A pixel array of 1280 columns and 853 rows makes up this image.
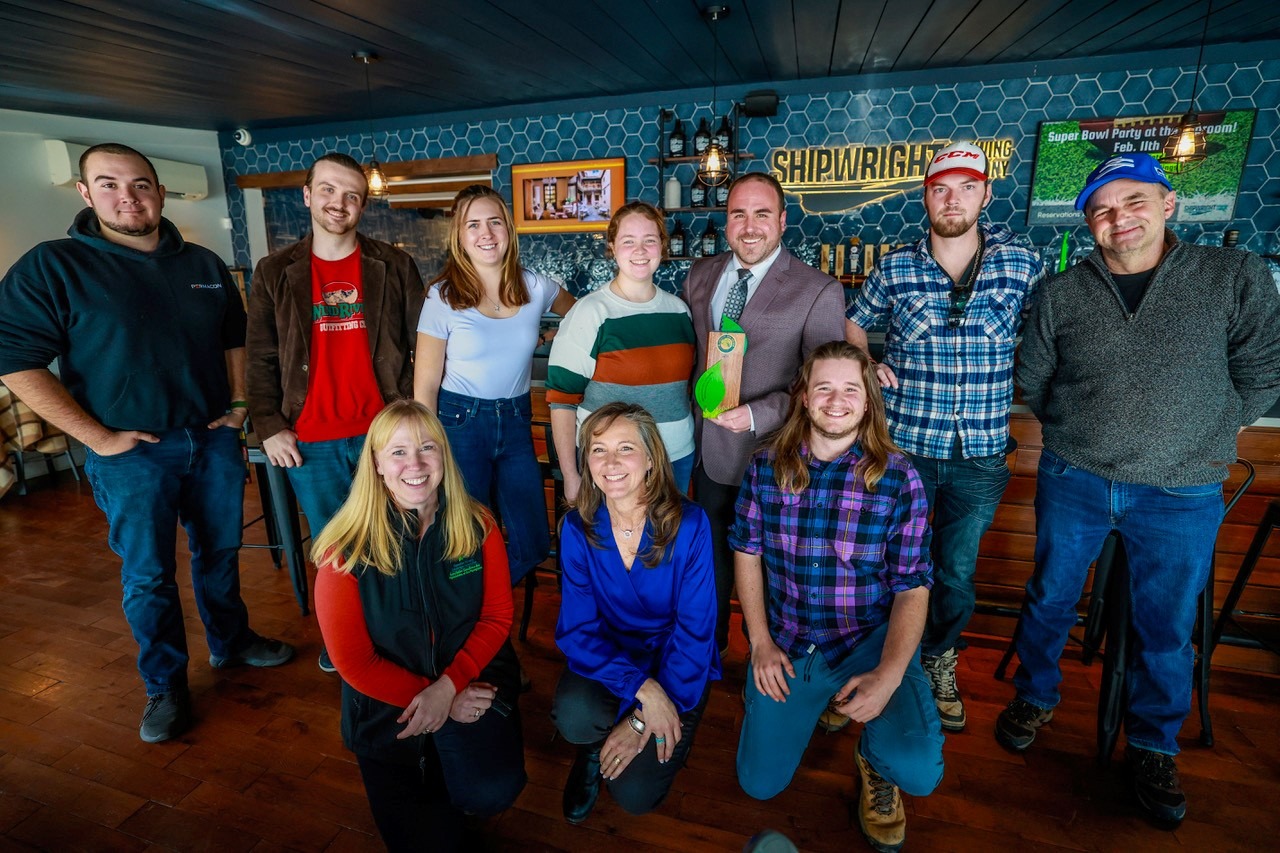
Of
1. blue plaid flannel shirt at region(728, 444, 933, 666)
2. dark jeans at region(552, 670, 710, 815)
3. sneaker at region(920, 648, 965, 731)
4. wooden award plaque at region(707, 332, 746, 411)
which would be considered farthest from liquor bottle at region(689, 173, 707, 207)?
dark jeans at region(552, 670, 710, 815)

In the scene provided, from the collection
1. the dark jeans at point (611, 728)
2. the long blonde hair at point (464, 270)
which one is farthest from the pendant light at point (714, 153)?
the dark jeans at point (611, 728)

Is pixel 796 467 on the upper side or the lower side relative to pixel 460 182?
lower

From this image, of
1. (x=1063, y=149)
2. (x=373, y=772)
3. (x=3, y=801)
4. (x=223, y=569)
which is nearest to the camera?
(x=373, y=772)

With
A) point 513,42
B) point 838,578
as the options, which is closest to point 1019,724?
point 838,578

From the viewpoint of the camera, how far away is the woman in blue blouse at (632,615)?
1.50m

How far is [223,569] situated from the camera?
86.0 inches

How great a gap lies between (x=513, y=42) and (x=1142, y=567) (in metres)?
3.76

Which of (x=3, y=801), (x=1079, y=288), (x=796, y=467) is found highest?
(x=1079, y=288)

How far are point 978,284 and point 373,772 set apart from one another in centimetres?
199

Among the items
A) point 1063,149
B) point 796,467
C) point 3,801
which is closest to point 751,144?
point 1063,149

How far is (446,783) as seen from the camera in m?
1.50

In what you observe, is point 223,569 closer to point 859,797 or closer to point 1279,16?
point 859,797

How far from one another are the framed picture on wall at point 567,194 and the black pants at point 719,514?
357 centimetres

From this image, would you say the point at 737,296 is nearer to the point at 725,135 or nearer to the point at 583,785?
the point at 583,785
